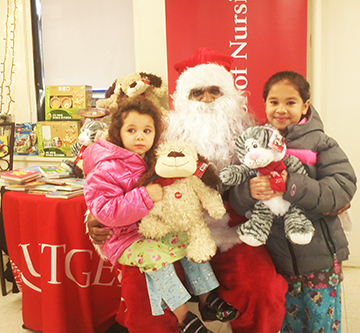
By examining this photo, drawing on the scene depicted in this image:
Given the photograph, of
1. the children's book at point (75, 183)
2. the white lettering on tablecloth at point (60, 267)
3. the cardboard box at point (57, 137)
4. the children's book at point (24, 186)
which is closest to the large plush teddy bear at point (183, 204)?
the white lettering on tablecloth at point (60, 267)

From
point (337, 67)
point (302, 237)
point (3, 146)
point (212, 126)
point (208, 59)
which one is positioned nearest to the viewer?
point (302, 237)

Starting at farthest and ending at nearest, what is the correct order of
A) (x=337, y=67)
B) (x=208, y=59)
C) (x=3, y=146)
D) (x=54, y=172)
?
(x=3, y=146)
(x=337, y=67)
(x=54, y=172)
(x=208, y=59)

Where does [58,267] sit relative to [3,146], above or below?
below

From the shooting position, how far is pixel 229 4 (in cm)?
216

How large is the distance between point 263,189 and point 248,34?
1.31 metres

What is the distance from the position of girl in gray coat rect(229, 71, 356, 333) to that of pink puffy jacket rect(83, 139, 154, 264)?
0.42 metres

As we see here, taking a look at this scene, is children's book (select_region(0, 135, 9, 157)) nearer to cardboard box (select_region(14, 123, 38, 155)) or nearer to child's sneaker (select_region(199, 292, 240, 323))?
cardboard box (select_region(14, 123, 38, 155))

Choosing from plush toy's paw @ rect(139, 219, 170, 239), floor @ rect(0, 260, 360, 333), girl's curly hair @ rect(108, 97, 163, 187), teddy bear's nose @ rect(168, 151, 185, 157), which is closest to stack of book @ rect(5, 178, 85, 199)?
girl's curly hair @ rect(108, 97, 163, 187)

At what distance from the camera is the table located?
1.66m

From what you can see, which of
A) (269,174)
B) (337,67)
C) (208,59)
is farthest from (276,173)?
(337,67)

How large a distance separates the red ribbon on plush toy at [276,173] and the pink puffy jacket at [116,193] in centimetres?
47

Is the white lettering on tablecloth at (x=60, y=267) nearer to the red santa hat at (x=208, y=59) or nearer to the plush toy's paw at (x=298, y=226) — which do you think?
the plush toy's paw at (x=298, y=226)

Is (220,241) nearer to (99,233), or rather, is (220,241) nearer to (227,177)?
(227,177)

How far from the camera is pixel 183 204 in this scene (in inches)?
51.9
